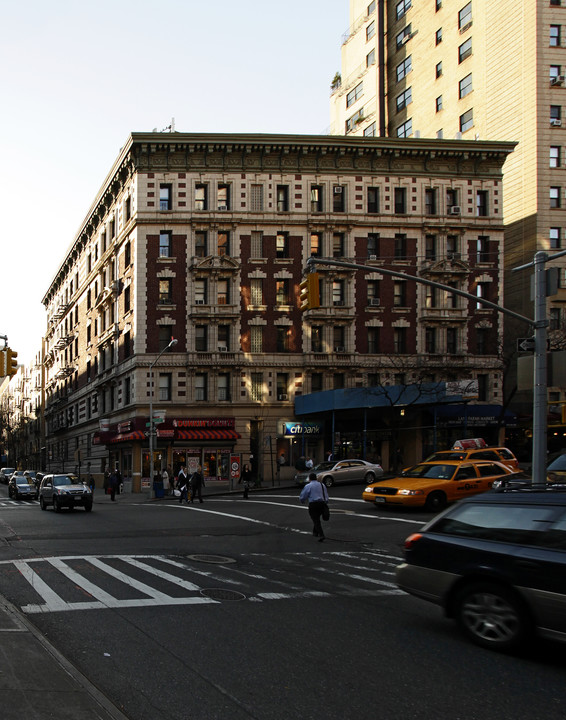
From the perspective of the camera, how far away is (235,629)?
851 centimetres

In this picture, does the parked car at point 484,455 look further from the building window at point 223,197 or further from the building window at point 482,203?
the building window at point 482,203

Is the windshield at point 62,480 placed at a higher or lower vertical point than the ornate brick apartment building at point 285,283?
lower

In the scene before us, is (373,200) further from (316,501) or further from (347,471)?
(316,501)

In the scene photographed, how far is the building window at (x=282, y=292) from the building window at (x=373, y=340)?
6.44 m

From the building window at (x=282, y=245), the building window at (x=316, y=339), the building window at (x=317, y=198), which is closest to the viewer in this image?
the building window at (x=316, y=339)

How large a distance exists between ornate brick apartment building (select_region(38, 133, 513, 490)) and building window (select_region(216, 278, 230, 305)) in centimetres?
10

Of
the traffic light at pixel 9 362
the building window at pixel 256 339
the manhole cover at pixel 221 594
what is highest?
the building window at pixel 256 339

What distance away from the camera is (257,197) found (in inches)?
2009

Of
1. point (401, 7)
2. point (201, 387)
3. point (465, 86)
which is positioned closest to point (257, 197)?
point (201, 387)

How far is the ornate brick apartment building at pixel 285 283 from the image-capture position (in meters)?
49.5

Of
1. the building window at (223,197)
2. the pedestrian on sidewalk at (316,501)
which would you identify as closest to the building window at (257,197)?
the building window at (223,197)

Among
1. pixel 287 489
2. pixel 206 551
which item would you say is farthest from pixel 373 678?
pixel 287 489

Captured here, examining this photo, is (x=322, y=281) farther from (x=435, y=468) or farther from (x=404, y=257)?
(x=435, y=468)

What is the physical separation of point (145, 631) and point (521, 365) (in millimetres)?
12859
